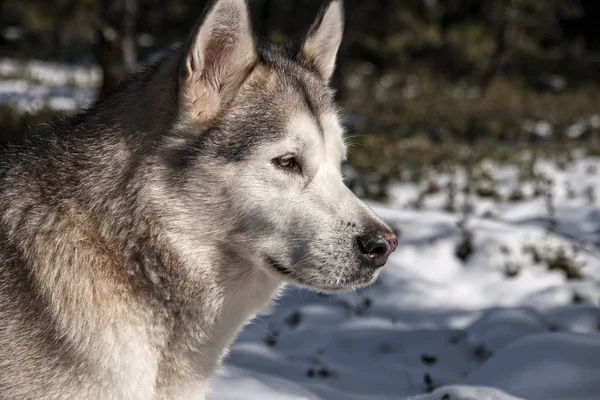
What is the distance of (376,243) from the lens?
10.4 feet

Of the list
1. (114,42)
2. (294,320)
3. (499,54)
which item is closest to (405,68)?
(499,54)

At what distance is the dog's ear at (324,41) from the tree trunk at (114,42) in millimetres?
7232

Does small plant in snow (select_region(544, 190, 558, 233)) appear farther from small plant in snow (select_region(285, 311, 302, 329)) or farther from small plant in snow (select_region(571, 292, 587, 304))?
small plant in snow (select_region(285, 311, 302, 329))

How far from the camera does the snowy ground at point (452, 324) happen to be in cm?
444

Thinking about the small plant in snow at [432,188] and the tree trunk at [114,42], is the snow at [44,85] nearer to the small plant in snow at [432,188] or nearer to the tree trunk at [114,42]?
the tree trunk at [114,42]

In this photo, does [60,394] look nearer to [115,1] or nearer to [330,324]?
[330,324]

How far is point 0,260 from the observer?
298 cm

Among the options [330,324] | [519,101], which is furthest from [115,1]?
[519,101]

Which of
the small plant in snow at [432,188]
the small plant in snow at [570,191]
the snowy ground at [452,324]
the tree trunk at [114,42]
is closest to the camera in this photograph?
the snowy ground at [452,324]

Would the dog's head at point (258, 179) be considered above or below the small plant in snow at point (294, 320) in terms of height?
above

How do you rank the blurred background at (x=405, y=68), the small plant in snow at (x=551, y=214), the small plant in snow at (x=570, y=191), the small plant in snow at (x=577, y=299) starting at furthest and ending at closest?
the blurred background at (x=405, y=68) → the small plant in snow at (x=570, y=191) → the small plant in snow at (x=551, y=214) → the small plant in snow at (x=577, y=299)

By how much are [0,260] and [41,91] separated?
12.7m

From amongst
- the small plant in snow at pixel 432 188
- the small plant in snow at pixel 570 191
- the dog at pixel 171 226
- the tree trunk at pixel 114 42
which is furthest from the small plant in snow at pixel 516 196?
the dog at pixel 171 226

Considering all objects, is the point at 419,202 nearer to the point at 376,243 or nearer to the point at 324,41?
the point at 324,41
